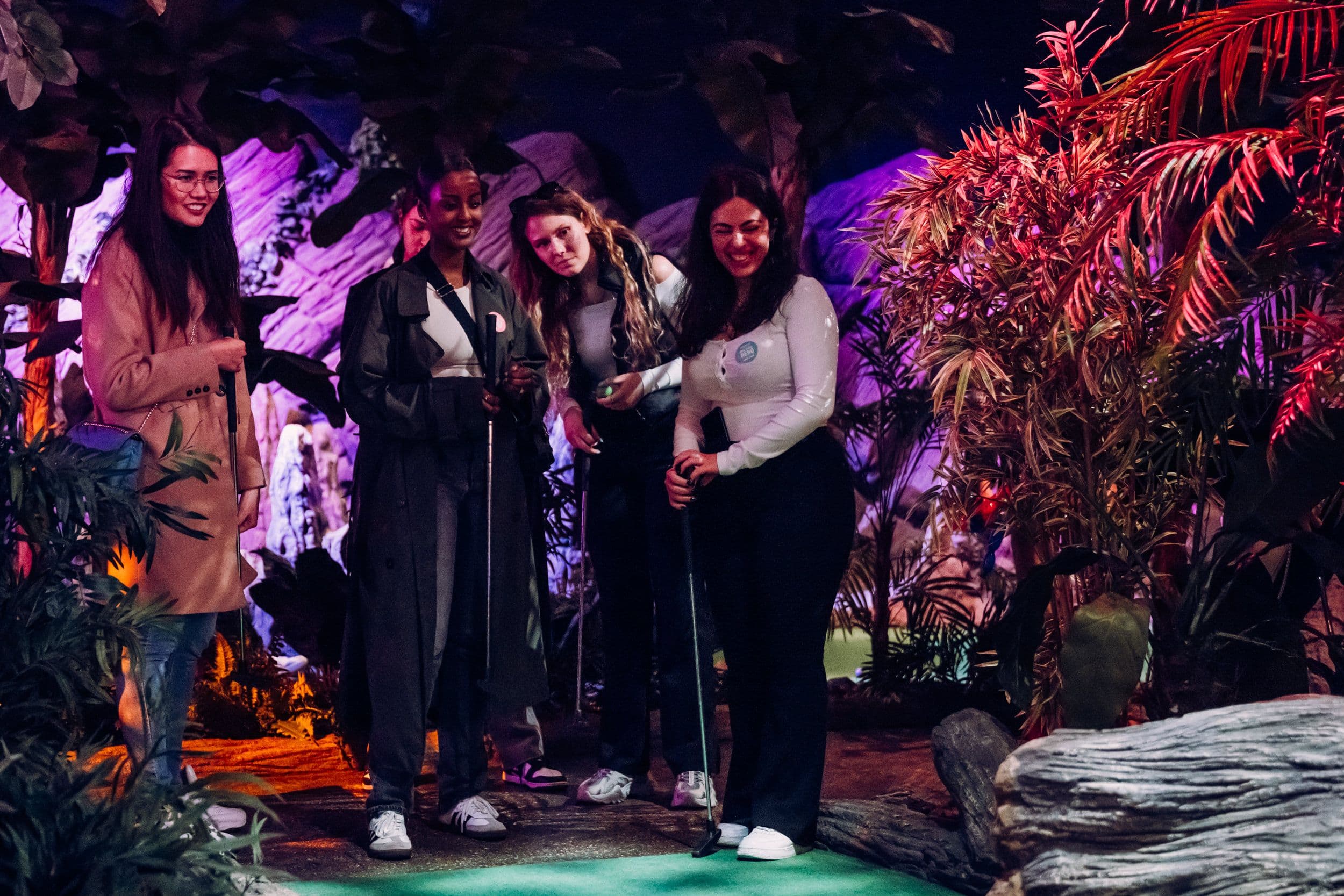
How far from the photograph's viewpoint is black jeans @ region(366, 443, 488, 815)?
3605 mm

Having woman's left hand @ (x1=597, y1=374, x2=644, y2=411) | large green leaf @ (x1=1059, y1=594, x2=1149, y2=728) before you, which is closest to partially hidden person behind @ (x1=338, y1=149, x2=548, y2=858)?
woman's left hand @ (x1=597, y1=374, x2=644, y2=411)

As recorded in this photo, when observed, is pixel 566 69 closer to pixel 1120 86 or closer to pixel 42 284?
pixel 42 284

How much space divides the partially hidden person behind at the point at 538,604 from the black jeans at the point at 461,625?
0.11 m

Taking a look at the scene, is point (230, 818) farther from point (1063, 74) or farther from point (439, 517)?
point (1063, 74)

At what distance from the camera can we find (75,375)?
584cm

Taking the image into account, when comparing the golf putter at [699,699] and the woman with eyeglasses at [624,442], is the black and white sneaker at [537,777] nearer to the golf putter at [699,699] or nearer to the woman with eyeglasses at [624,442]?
the woman with eyeglasses at [624,442]

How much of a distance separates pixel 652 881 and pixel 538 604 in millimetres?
911

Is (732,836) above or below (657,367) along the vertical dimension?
below

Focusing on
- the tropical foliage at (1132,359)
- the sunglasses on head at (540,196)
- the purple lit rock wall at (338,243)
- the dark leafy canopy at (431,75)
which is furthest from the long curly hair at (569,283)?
the purple lit rock wall at (338,243)

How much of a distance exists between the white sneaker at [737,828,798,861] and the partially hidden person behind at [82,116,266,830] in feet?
4.43

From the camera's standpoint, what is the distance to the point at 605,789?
394cm

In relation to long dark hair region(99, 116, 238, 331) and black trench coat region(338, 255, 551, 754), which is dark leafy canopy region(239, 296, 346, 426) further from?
long dark hair region(99, 116, 238, 331)

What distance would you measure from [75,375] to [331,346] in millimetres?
4078

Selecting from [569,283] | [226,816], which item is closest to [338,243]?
[569,283]
